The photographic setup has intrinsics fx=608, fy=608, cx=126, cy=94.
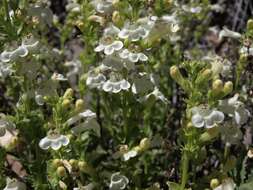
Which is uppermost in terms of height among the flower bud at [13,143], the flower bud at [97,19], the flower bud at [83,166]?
the flower bud at [97,19]

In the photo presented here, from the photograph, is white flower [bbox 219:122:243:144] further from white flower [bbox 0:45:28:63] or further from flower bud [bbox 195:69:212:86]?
white flower [bbox 0:45:28:63]

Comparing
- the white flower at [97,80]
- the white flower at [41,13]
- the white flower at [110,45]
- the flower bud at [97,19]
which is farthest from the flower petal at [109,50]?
the white flower at [41,13]

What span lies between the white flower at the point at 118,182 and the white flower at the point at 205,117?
544mm

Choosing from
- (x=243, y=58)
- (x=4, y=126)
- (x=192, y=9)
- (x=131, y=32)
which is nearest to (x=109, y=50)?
(x=131, y=32)

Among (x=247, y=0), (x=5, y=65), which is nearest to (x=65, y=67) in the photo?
(x=5, y=65)

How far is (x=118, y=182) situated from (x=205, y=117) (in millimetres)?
618

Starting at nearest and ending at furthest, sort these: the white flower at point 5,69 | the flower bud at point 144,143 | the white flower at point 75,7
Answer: the flower bud at point 144,143 → the white flower at point 5,69 → the white flower at point 75,7

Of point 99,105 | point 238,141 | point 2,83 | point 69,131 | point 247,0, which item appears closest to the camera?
point 69,131

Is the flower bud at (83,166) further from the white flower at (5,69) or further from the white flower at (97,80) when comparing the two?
the white flower at (5,69)

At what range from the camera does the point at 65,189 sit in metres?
2.76

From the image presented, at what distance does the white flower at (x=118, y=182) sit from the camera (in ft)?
9.37

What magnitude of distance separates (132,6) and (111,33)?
6.3 inches

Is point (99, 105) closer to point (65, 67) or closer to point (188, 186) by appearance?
point (65, 67)

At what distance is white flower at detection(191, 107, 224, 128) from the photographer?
247 cm
